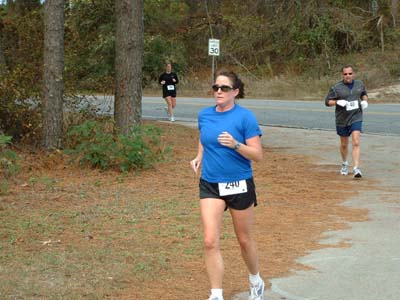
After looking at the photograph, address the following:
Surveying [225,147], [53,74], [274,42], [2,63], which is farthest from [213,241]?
[274,42]

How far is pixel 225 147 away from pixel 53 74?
8711 mm

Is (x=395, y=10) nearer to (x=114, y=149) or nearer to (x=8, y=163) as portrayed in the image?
(x=114, y=149)

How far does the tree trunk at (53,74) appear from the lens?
47.0ft

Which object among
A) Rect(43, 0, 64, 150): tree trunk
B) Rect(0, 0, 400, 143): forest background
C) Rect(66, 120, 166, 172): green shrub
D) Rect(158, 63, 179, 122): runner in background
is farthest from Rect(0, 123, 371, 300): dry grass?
Rect(0, 0, 400, 143): forest background

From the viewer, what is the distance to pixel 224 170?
635cm

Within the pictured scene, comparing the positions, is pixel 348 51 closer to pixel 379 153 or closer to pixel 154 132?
pixel 379 153

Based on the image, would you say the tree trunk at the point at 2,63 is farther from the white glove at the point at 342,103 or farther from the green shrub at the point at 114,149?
the white glove at the point at 342,103

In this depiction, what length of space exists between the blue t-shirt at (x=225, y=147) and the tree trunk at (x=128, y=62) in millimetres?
8778

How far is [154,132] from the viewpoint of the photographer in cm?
1389

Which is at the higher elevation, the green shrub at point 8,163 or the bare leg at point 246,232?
the bare leg at point 246,232

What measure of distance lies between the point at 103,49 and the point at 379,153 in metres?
19.6

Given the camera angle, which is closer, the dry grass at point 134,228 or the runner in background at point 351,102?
the dry grass at point 134,228

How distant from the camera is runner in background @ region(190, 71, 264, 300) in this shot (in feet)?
20.6

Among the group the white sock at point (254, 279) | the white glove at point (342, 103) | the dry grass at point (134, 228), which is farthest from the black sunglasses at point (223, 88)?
the white glove at point (342, 103)
